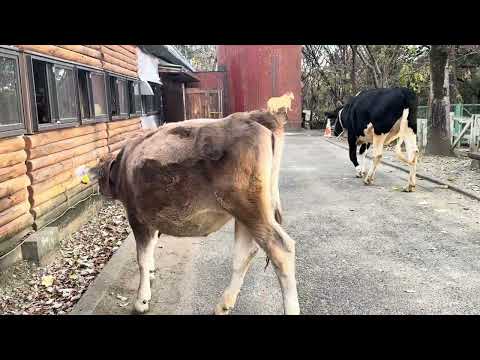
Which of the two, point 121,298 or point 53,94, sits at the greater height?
point 53,94

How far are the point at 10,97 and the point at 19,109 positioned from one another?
0.66 feet

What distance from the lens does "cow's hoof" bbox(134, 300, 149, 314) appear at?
349cm

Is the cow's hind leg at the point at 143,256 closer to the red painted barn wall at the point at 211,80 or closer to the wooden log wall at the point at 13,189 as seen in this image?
the wooden log wall at the point at 13,189

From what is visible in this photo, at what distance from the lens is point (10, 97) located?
4.80 metres

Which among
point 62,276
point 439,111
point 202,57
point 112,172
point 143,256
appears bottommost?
point 62,276

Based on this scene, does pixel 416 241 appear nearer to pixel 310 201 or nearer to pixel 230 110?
pixel 310 201

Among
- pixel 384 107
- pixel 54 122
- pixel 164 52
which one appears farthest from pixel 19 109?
pixel 164 52

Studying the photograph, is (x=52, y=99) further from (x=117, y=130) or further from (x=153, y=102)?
(x=153, y=102)

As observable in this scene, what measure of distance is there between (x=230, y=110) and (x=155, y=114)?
10245 mm

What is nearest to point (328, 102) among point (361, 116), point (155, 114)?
point (155, 114)

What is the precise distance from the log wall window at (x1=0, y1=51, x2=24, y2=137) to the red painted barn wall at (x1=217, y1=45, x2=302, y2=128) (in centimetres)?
1914

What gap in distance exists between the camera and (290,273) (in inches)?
116

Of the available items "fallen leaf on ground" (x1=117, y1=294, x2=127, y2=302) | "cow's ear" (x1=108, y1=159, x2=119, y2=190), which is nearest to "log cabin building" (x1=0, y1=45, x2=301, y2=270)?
"cow's ear" (x1=108, y1=159, x2=119, y2=190)

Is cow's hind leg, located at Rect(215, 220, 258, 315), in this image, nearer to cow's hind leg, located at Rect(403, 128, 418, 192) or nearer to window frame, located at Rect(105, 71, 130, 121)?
cow's hind leg, located at Rect(403, 128, 418, 192)
